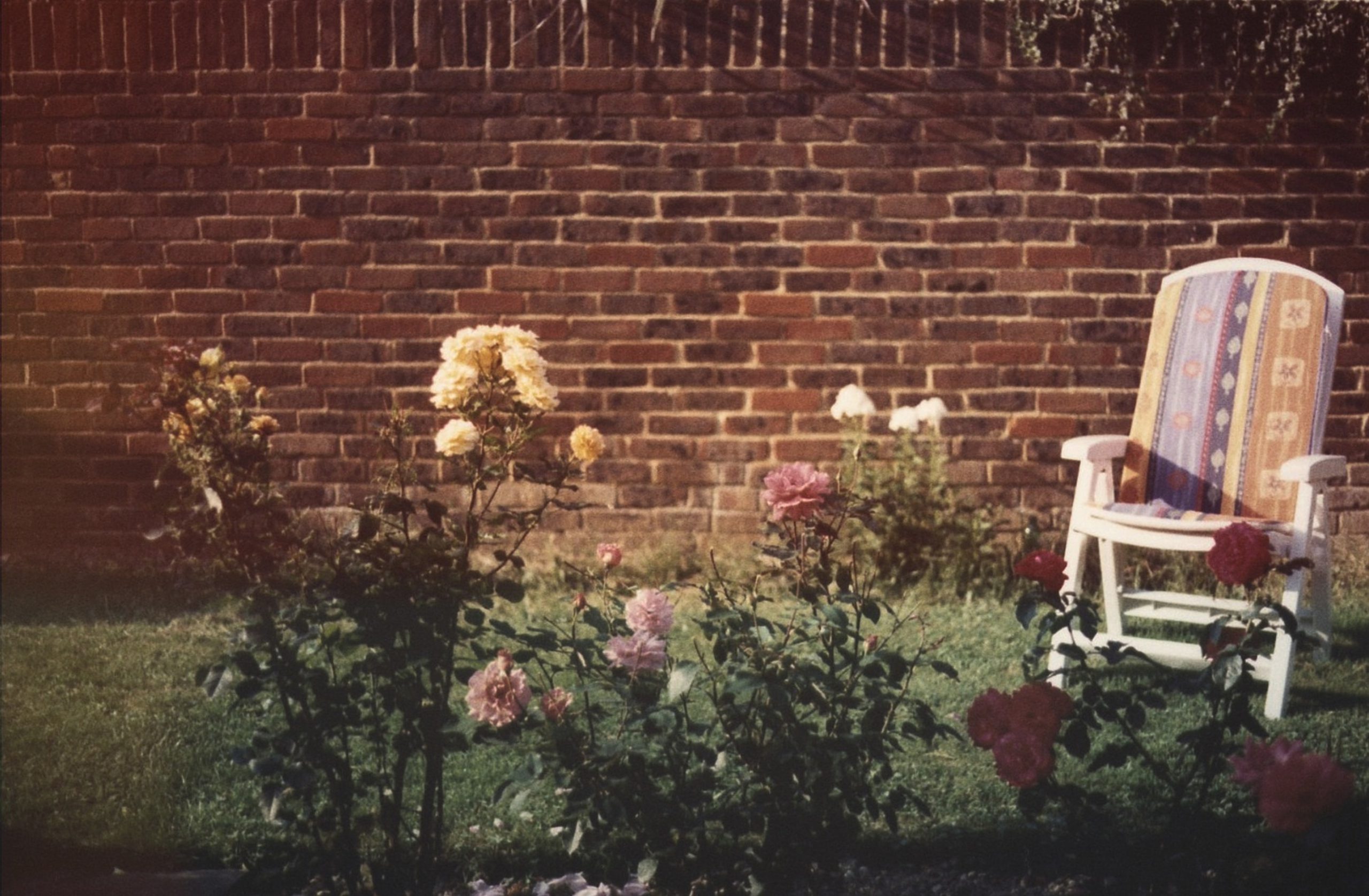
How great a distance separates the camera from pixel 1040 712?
1.99 metres

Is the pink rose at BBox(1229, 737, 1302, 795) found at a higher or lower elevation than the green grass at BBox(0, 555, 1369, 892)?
higher

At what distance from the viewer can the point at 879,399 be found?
15.6 feet

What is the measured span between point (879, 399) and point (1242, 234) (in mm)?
1442

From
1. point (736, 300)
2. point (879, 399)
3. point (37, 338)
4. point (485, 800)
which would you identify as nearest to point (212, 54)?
point (37, 338)

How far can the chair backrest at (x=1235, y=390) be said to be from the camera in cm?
370

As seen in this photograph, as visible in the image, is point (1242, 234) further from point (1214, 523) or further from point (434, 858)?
point (434, 858)

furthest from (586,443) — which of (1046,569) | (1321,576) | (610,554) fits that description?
(1321,576)

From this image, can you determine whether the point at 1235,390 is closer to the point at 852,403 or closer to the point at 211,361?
the point at 852,403

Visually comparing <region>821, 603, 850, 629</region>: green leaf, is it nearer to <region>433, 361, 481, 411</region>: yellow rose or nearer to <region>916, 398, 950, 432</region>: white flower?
<region>433, 361, 481, 411</region>: yellow rose

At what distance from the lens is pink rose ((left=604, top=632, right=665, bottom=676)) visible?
2.05m

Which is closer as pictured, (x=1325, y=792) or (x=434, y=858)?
(x=1325, y=792)

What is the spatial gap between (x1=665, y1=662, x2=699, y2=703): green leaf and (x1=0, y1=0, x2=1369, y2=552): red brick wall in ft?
9.00

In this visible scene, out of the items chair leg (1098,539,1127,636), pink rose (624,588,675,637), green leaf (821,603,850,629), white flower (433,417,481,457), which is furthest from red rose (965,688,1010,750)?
chair leg (1098,539,1127,636)

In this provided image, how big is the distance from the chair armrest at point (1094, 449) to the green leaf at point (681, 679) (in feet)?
6.41
